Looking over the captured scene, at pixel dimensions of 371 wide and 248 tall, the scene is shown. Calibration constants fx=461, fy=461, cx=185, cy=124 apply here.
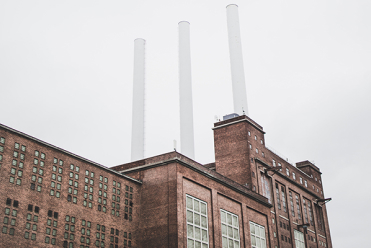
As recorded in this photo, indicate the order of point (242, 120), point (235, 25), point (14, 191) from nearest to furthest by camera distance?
point (14, 191) → point (242, 120) → point (235, 25)

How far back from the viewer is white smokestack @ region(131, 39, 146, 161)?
83.4 m

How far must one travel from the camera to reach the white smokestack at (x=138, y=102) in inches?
3282

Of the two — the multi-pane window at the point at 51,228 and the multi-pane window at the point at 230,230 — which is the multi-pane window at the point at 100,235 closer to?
the multi-pane window at the point at 51,228

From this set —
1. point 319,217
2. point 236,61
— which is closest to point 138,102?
point 236,61

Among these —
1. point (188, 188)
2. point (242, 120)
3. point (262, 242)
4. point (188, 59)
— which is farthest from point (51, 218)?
point (188, 59)

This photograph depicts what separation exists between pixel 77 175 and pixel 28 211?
5.75m

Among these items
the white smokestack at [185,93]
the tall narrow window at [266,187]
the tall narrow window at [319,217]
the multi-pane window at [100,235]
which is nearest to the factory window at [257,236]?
the tall narrow window at [266,187]

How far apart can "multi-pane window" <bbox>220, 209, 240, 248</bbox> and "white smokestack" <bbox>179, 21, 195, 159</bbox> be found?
33.1 meters

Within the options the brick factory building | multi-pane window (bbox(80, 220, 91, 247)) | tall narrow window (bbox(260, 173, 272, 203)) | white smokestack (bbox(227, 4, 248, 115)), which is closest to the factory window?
the brick factory building

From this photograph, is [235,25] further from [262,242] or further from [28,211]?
[28,211]

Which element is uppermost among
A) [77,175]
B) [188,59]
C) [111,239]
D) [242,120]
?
[188,59]

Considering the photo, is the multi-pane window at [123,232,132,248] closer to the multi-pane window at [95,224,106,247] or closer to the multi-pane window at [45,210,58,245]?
the multi-pane window at [95,224,106,247]

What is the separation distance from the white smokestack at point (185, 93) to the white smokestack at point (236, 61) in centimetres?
882

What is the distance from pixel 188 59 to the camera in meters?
87.4
